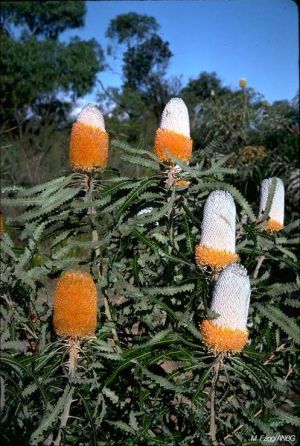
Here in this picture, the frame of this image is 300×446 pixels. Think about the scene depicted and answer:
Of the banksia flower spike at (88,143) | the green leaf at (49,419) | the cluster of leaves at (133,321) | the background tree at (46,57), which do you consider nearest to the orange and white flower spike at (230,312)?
the cluster of leaves at (133,321)

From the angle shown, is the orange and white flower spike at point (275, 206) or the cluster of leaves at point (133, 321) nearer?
the cluster of leaves at point (133, 321)

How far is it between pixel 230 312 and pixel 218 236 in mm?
212

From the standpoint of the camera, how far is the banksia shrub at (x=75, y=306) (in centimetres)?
145

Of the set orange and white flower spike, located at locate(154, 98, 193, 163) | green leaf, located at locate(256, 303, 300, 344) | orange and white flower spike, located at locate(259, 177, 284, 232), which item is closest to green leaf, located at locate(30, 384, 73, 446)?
green leaf, located at locate(256, 303, 300, 344)

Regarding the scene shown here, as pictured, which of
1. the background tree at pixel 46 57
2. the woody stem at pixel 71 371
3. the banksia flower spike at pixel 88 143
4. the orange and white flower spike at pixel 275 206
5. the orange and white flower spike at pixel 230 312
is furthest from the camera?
the background tree at pixel 46 57

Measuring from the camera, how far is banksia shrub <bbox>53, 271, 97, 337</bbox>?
1.45 metres

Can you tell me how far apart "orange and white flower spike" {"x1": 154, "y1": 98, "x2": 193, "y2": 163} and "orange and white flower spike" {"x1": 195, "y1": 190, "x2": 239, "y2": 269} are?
240mm

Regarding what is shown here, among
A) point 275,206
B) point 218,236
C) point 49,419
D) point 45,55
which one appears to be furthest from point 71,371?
point 45,55

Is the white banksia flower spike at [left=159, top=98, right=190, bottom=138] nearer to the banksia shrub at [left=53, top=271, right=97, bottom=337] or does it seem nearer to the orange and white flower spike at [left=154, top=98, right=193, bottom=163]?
the orange and white flower spike at [left=154, top=98, right=193, bottom=163]

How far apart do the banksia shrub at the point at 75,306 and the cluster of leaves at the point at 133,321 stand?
0.29 ft

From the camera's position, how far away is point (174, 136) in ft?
5.58

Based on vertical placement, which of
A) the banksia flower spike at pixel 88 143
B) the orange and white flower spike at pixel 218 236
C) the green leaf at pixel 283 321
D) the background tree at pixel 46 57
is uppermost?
the background tree at pixel 46 57

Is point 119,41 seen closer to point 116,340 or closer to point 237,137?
point 237,137

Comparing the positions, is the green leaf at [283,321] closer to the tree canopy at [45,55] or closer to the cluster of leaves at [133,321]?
the cluster of leaves at [133,321]
